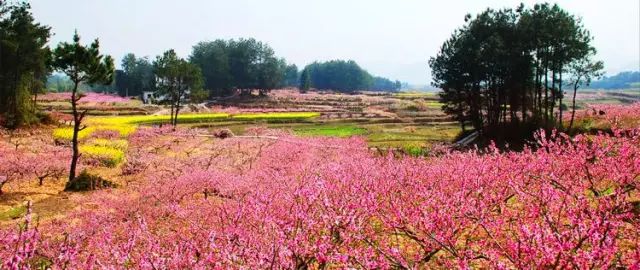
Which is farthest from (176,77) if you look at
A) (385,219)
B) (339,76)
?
(339,76)

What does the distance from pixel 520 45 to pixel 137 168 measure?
31251 mm

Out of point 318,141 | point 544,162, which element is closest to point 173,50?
point 318,141

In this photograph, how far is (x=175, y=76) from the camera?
60.8 m

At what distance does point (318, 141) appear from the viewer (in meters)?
38.7

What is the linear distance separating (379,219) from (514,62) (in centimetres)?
3110

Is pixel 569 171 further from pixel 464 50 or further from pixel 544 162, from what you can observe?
pixel 464 50

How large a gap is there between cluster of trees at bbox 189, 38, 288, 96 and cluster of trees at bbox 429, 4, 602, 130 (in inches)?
3050

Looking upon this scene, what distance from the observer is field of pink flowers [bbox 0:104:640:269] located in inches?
254

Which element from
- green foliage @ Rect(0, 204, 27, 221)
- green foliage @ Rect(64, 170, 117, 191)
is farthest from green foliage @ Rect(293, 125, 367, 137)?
green foliage @ Rect(0, 204, 27, 221)

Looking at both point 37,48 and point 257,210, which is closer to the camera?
point 257,210

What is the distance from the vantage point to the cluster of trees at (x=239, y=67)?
115m

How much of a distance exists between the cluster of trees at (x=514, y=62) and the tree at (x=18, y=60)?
137ft

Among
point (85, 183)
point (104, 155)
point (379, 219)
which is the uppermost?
point (379, 219)

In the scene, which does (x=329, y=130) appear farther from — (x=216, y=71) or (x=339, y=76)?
(x=339, y=76)
